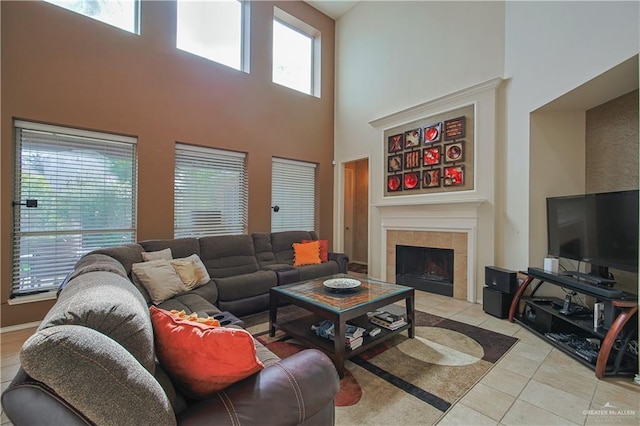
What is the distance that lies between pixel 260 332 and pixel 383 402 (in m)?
1.46

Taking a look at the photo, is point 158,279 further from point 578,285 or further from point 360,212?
point 360,212

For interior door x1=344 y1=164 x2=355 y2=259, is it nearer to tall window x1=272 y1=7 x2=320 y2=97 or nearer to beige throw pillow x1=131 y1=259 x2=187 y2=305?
tall window x1=272 y1=7 x2=320 y2=97

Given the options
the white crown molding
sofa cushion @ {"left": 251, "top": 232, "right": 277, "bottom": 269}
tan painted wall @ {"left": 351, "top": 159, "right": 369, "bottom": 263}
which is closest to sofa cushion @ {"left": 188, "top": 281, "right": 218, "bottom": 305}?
sofa cushion @ {"left": 251, "top": 232, "right": 277, "bottom": 269}

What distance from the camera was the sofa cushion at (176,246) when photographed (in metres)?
3.22

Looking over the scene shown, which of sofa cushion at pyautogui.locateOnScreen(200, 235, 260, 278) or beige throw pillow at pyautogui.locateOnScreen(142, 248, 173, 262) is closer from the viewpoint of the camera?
beige throw pillow at pyautogui.locateOnScreen(142, 248, 173, 262)

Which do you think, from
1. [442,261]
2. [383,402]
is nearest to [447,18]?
[442,261]

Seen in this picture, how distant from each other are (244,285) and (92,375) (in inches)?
101

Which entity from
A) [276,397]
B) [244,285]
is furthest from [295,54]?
[276,397]

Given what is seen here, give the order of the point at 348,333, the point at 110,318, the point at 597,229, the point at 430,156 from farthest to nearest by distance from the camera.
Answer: the point at 430,156 < the point at 597,229 < the point at 348,333 < the point at 110,318

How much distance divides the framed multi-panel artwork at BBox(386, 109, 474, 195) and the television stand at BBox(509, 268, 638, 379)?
5.37ft

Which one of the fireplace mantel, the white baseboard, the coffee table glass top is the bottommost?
the white baseboard

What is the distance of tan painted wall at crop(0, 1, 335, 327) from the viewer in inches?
118

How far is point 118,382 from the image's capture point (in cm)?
79

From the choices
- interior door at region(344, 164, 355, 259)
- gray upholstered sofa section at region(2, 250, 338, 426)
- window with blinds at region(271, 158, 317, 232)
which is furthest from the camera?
interior door at region(344, 164, 355, 259)
